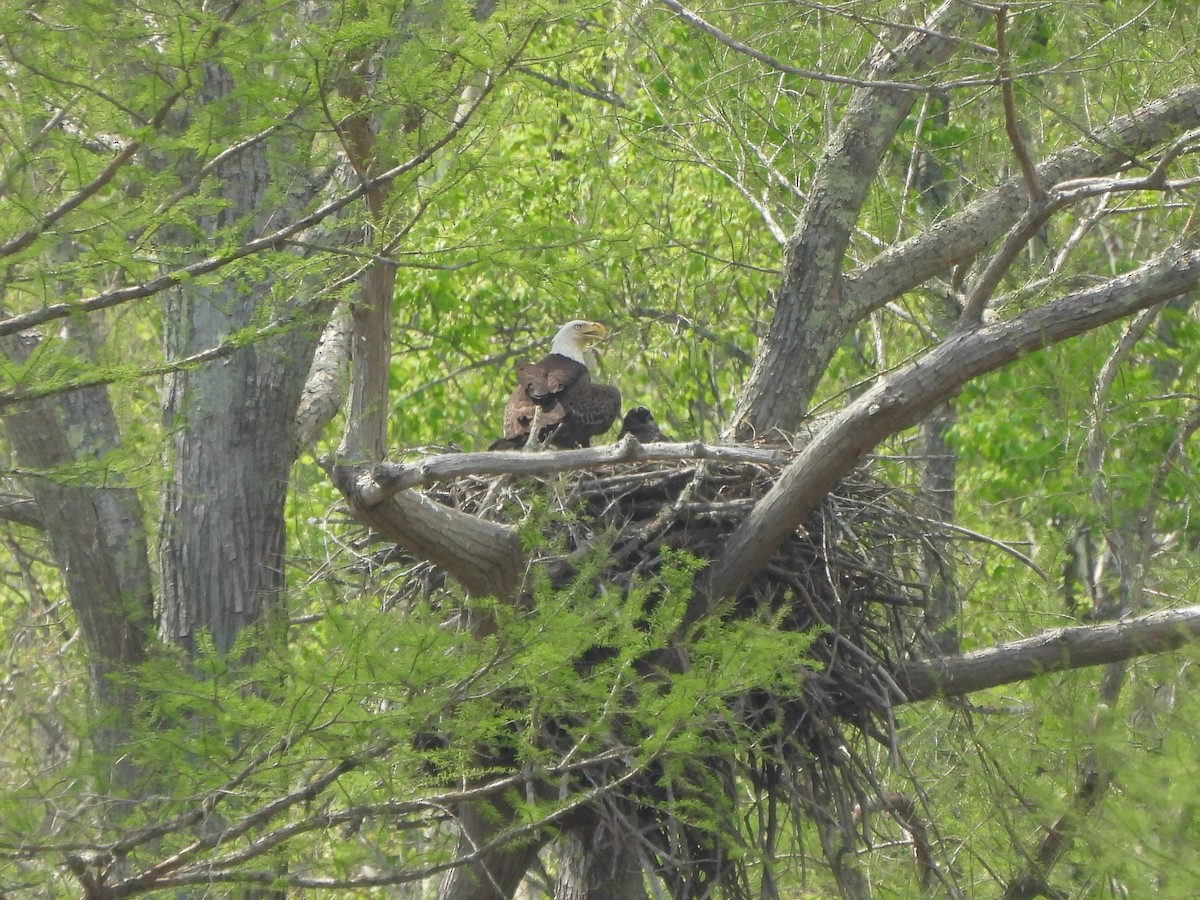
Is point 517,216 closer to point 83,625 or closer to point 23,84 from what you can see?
point 83,625

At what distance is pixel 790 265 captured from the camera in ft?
21.6

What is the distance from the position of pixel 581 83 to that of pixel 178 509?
23.6 ft

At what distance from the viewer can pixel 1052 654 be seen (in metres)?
5.34

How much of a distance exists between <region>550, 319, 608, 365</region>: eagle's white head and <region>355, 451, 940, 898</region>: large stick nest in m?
2.54

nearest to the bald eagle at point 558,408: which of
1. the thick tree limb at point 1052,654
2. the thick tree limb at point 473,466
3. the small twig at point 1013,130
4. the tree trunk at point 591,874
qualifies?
the tree trunk at point 591,874

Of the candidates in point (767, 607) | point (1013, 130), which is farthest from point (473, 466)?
point (1013, 130)

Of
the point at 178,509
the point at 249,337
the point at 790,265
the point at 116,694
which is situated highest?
the point at 249,337

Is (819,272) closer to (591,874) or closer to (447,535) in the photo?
(447,535)

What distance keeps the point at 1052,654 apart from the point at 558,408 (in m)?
2.77

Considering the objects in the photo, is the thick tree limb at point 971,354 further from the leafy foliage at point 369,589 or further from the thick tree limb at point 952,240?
the thick tree limb at point 952,240

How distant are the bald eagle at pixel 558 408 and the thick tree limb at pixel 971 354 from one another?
248 centimetres

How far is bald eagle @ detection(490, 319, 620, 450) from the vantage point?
7.09 metres

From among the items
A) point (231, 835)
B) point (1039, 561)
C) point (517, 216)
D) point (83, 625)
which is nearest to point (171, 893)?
point (231, 835)

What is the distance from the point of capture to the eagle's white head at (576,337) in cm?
835
